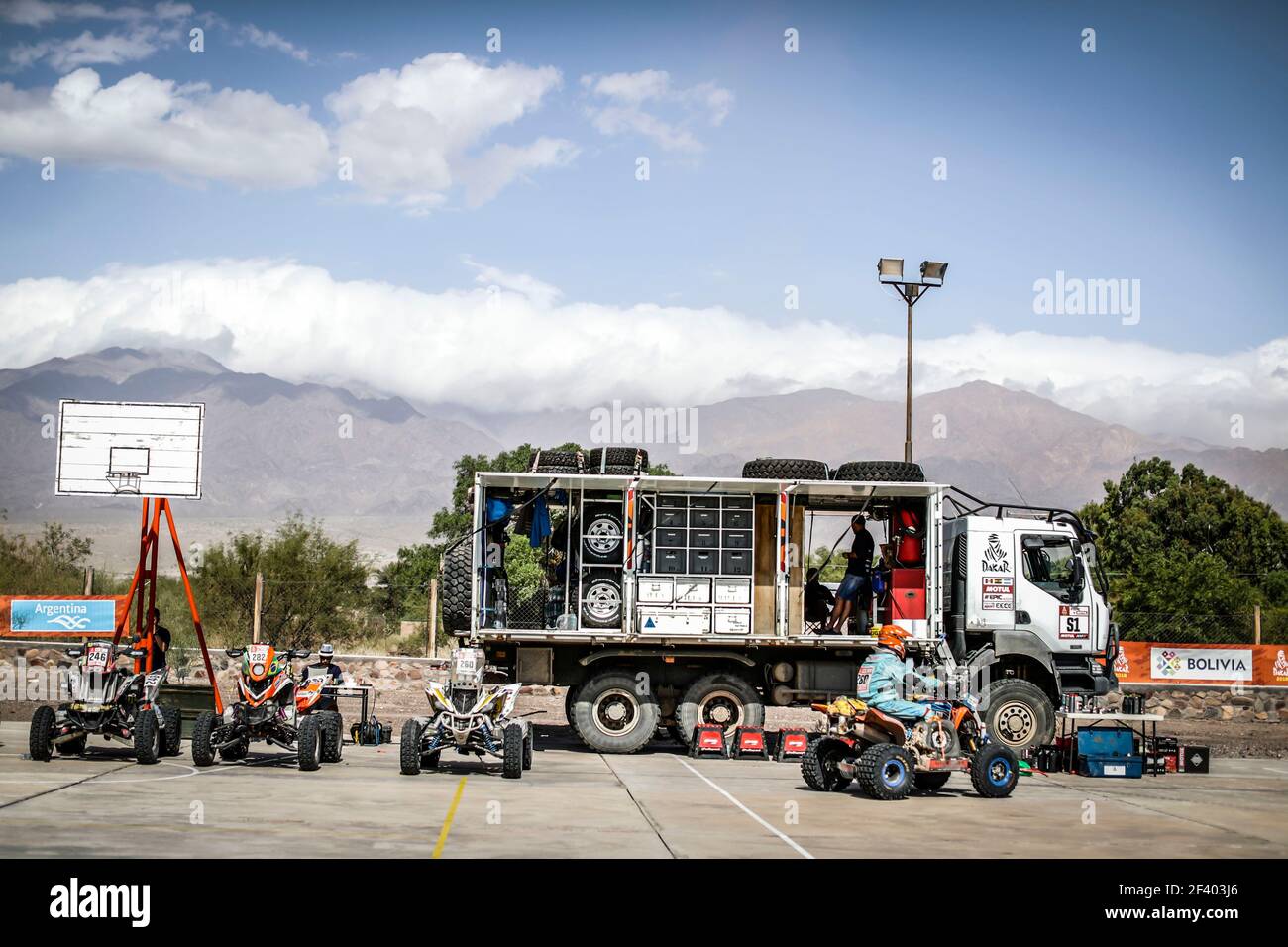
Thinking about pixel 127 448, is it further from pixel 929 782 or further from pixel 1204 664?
pixel 1204 664

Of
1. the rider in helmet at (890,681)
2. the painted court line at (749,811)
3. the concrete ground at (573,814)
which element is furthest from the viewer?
the rider in helmet at (890,681)

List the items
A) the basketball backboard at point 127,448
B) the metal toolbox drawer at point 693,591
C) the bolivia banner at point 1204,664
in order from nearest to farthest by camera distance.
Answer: the metal toolbox drawer at point 693,591 < the basketball backboard at point 127,448 < the bolivia banner at point 1204,664

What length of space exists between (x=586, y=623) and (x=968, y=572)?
586cm

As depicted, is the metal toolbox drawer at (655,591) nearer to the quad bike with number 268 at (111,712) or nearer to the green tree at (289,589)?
the quad bike with number 268 at (111,712)

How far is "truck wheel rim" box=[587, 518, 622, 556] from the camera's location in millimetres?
21359

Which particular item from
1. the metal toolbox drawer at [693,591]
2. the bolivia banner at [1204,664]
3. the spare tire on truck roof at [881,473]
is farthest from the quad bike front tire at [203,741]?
the bolivia banner at [1204,664]

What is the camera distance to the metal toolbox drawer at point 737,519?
2133 centimetres

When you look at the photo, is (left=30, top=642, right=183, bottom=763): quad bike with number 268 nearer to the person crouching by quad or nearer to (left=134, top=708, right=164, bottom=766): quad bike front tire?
(left=134, top=708, right=164, bottom=766): quad bike front tire

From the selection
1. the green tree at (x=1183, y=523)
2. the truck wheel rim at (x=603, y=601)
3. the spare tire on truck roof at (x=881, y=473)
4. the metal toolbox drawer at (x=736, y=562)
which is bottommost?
the truck wheel rim at (x=603, y=601)

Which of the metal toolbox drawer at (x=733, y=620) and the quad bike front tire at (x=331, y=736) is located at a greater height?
the metal toolbox drawer at (x=733, y=620)

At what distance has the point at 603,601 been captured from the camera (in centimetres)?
2106

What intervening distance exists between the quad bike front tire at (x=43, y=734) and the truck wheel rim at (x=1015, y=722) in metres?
12.9

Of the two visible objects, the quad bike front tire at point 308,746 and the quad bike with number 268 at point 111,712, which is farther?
the quad bike with number 268 at point 111,712
